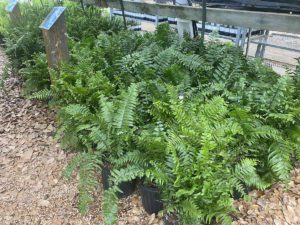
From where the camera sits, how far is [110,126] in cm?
240

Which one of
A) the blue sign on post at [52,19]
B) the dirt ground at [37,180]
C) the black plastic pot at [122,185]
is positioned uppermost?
the blue sign on post at [52,19]

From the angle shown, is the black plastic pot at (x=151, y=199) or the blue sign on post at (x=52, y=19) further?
the blue sign on post at (x=52, y=19)

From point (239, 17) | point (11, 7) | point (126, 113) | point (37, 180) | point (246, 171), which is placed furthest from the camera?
point (11, 7)

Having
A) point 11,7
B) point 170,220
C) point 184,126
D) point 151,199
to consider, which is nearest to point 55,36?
point 184,126

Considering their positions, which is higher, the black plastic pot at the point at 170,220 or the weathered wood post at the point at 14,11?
the weathered wood post at the point at 14,11

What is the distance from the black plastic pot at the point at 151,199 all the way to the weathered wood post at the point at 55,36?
1.98 metres

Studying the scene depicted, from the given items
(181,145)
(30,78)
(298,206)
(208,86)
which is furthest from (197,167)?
(30,78)

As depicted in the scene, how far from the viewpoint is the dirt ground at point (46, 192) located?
7.70ft

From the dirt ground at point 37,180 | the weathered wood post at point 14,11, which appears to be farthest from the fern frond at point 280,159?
the weathered wood post at point 14,11

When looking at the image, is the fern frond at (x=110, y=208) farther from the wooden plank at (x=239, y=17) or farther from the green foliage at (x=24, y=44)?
the green foliage at (x=24, y=44)

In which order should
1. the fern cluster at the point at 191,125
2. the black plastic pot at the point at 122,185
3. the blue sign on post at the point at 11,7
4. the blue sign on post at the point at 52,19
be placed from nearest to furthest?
the fern cluster at the point at 191,125 → the black plastic pot at the point at 122,185 → the blue sign on post at the point at 52,19 → the blue sign on post at the point at 11,7

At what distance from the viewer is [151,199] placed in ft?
7.59

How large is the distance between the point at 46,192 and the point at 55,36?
5.44 ft

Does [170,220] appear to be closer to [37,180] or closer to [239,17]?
[37,180]
